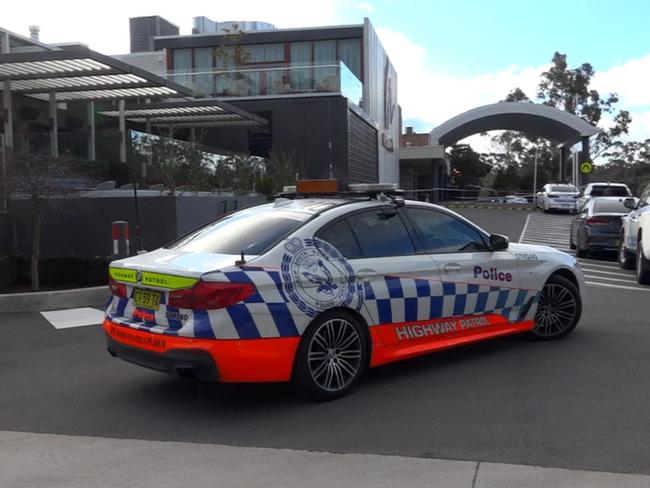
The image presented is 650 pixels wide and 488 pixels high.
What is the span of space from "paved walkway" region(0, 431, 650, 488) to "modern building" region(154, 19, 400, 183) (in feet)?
67.1

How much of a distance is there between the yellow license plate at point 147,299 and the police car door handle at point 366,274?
5.04 ft

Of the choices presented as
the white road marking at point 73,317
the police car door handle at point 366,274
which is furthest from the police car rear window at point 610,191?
the police car door handle at point 366,274

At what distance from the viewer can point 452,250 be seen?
6348 mm

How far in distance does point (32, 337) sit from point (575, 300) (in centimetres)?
589

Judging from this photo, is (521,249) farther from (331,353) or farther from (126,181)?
(126,181)

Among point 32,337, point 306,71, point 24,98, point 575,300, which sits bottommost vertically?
point 32,337

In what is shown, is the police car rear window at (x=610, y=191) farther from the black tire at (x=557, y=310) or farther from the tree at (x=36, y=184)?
the tree at (x=36, y=184)

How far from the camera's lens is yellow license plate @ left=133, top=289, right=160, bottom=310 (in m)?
5.12

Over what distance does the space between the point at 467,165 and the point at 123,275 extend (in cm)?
7604

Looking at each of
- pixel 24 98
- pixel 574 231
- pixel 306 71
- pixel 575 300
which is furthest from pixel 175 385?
pixel 306 71

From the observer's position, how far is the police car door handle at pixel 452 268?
612 cm

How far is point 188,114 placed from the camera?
2262 centimetres

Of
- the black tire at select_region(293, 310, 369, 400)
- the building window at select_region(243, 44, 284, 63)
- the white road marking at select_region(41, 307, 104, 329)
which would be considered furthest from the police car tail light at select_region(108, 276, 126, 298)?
the building window at select_region(243, 44, 284, 63)

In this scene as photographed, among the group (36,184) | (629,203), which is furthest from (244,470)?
(629,203)
